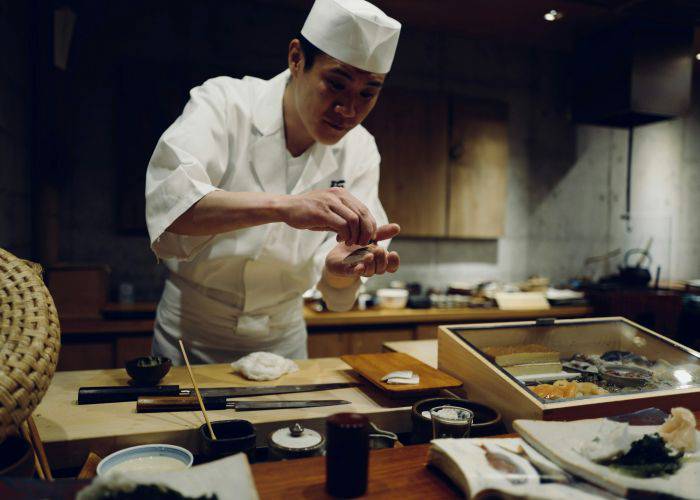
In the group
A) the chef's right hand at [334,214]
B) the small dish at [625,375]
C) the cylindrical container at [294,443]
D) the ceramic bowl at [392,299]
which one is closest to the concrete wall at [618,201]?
the ceramic bowl at [392,299]

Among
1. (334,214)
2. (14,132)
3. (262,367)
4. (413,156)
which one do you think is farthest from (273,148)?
Answer: (413,156)

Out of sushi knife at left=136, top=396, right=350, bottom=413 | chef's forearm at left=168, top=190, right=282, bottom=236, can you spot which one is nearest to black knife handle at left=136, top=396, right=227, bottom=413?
sushi knife at left=136, top=396, right=350, bottom=413

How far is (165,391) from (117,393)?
0.14 metres

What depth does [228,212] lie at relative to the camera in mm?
1628

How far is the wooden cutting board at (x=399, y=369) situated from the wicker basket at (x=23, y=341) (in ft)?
2.98

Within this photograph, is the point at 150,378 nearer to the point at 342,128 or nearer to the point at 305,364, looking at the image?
the point at 305,364

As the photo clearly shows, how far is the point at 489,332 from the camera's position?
180 centimetres

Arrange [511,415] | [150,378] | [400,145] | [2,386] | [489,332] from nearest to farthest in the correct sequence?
[2,386] < [511,415] < [150,378] < [489,332] < [400,145]

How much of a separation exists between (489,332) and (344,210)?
28.6 inches

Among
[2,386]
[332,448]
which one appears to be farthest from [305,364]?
[2,386]

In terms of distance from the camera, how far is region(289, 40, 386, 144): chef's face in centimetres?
174

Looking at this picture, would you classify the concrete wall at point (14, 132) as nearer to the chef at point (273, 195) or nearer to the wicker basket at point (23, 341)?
the chef at point (273, 195)

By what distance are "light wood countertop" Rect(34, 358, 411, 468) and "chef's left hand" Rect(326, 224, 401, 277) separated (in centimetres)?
39

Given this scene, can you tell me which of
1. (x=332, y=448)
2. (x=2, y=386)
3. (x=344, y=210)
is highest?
(x=344, y=210)
